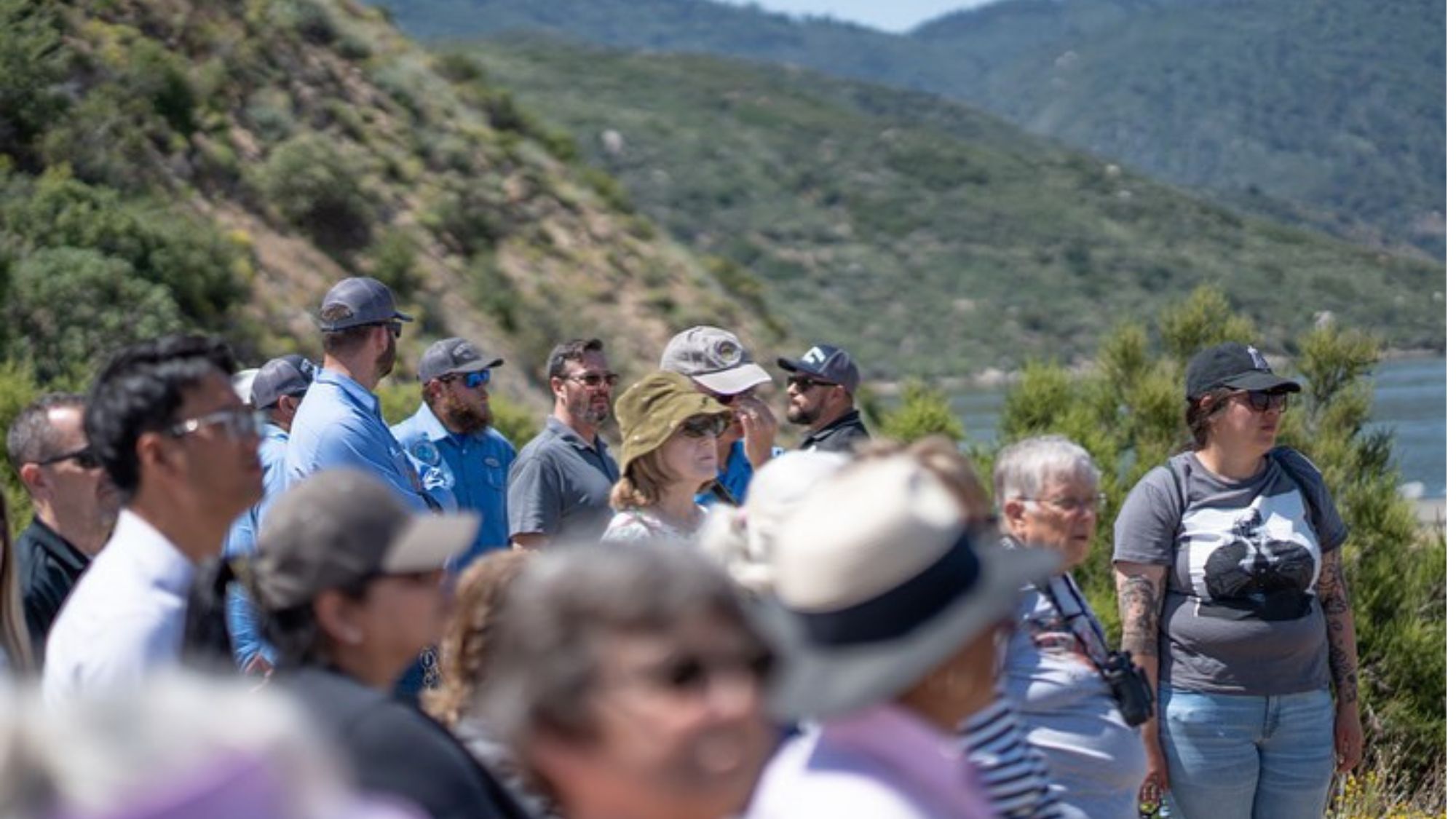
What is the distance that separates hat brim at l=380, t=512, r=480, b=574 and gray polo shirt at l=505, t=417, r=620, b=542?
288 centimetres

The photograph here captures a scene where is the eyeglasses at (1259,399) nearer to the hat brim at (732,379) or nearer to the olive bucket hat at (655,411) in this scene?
the olive bucket hat at (655,411)

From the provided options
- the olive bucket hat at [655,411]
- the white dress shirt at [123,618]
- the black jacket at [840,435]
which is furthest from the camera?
the black jacket at [840,435]

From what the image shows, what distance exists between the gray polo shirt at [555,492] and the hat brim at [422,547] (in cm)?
288

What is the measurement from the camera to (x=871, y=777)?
2281mm

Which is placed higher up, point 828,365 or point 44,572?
point 44,572

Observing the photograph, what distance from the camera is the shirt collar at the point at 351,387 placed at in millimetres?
5695

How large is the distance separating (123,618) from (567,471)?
9.81 feet

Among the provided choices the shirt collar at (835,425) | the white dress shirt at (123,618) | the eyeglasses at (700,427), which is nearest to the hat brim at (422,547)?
the white dress shirt at (123,618)

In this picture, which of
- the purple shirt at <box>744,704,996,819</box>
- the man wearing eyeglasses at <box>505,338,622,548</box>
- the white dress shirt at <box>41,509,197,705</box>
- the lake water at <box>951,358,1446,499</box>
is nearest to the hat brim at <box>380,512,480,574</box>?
the white dress shirt at <box>41,509,197,705</box>

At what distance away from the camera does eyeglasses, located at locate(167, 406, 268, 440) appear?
331 centimetres

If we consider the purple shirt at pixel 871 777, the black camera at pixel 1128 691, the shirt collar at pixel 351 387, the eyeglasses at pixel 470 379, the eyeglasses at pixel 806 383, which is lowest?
the eyeglasses at pixel 470 379

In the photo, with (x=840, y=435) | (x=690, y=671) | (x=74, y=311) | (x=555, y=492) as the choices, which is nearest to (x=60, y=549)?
(x=555, y=492)

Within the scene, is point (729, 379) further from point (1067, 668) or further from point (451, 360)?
point (1067, 668)

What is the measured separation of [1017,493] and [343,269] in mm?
22303
